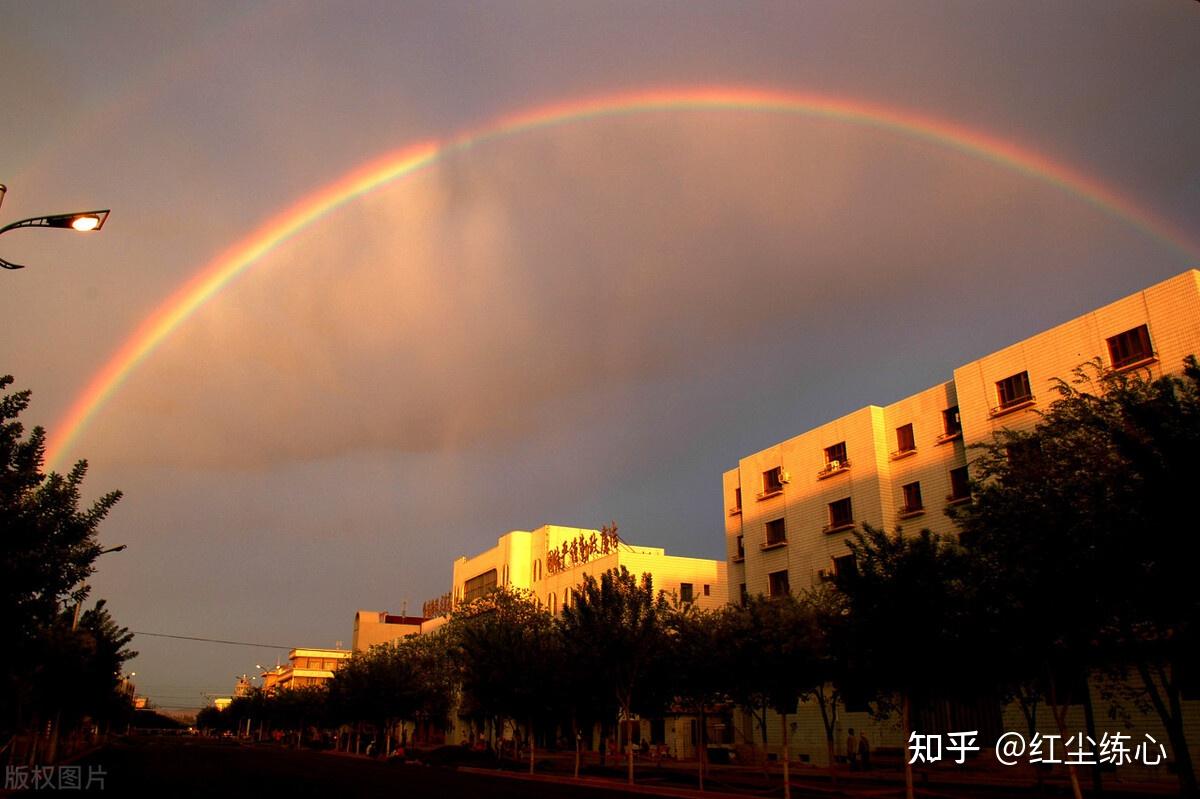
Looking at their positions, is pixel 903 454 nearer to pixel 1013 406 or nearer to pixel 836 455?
pixel 836 455

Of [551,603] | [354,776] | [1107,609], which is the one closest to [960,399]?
Answer: [1107,609]

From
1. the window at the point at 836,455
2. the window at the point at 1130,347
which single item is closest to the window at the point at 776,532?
the window at the point at 836,455

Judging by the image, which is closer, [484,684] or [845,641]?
[845,641]

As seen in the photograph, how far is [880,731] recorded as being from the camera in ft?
152

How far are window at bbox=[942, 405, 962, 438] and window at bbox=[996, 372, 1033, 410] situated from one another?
372cm

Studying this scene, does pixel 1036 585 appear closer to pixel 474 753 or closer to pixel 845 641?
pixel 845 641

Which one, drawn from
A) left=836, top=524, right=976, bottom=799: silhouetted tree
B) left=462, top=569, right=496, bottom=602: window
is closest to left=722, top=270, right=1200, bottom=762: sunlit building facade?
left=836, top=524, right=976, bottom=799: silhouetted tree

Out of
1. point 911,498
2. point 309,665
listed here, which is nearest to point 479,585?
point 911,498

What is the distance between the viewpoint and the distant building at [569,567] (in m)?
76.1

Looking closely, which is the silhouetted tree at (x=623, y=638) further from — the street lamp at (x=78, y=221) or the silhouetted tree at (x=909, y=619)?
the street lamp at (x=78, y=221)

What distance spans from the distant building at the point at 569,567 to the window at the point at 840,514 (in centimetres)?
1684

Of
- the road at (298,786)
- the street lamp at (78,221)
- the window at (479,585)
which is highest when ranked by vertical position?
the window at (479,585)

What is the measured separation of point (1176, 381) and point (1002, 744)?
27416 millimetres

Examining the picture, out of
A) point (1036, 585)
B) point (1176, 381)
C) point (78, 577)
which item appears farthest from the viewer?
point (1036, 585)
